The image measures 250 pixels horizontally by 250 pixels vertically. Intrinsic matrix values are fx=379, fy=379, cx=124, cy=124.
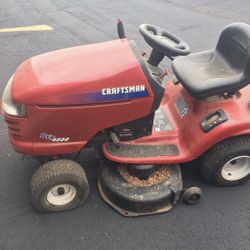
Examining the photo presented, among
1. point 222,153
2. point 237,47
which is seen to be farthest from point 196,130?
point 237,47

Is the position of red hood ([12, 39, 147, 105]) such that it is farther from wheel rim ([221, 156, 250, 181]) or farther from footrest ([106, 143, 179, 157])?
wheel rim ([221, 156, 250, 181])

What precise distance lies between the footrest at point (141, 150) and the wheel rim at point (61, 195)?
295 mm

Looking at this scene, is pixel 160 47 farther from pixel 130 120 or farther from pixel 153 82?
pixel 130 120

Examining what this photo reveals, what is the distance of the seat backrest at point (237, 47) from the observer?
79.7 inches

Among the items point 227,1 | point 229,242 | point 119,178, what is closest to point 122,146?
point 119,178

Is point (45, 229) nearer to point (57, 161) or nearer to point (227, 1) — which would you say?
point (57, 161)

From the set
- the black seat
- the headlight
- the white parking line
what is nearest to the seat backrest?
the black seat

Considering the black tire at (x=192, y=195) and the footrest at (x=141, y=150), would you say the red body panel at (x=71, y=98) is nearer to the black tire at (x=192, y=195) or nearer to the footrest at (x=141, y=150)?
the footrest at (x=141, y=150)

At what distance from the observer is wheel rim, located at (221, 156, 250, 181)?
219cm

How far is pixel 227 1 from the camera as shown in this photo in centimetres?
584

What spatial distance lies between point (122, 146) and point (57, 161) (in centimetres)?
35

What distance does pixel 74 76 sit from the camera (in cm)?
181

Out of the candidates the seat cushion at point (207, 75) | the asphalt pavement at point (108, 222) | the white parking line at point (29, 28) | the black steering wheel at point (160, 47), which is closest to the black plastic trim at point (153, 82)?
the black steering wheel at point (160, 47)

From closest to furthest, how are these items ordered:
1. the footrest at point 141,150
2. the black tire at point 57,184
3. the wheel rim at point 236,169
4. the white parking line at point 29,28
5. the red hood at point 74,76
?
the red hood at point 74,76, the black tire at point 57,184, the footrest at point 141,150, the wheel rim at point 236,169, the white parking line at point 29,28
